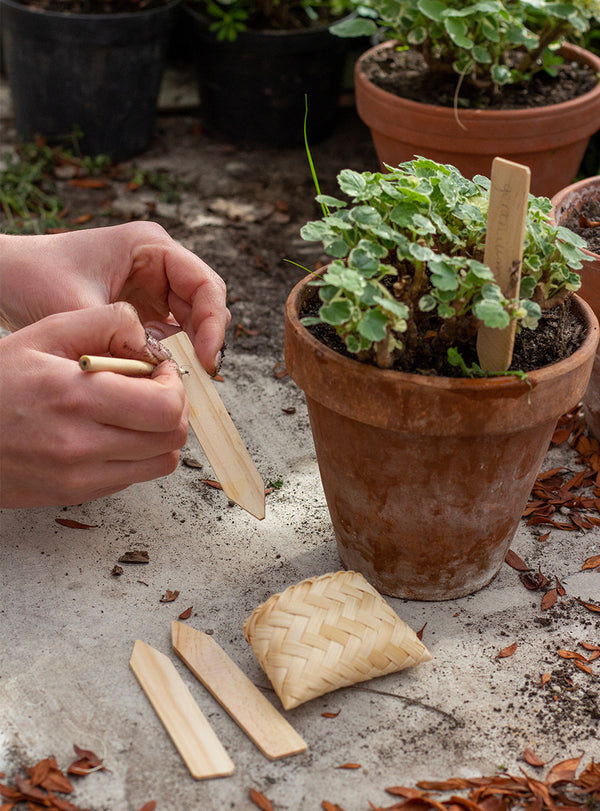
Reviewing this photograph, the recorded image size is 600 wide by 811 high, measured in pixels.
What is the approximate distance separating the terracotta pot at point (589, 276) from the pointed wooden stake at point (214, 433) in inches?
34.8

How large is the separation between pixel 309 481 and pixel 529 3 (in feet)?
5.03

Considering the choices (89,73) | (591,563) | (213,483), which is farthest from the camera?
(89,73)

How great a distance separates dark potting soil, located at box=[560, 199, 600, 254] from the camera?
Result: 83.7 inches

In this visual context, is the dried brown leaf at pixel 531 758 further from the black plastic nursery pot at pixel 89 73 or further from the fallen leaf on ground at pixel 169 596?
the black plastic nursery pot at pixel 89 73

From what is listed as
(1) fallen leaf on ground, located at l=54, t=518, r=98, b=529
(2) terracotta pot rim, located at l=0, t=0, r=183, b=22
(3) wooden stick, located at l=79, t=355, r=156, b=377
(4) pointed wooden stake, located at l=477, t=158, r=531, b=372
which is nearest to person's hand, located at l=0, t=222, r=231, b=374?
(3) wooden stick, located at l=79, t=355, r=156, b=377

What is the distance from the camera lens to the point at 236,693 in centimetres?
148

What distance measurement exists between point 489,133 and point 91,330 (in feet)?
5.29

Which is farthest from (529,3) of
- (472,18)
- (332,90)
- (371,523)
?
(371,523)

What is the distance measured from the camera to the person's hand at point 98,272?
5.71 ft

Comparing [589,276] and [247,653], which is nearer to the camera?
[247,653]

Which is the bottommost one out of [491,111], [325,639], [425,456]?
[325,639]

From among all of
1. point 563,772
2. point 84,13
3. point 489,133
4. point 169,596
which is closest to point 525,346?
point 563,772

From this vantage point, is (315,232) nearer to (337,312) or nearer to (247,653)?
(337,312)

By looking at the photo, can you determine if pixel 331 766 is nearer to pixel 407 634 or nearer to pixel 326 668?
pixel 326 668
